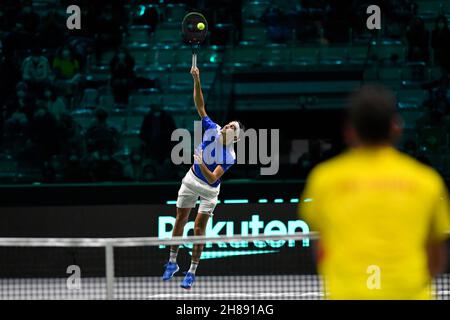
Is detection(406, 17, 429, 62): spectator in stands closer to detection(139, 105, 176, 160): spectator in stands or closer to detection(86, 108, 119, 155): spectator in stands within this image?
detection(139, 105, 176, 160): spectator in stands

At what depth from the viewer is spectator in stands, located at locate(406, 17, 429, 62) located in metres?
15.8

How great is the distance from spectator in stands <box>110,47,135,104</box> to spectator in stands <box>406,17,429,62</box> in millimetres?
4276

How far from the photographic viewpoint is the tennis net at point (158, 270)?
1126 cm

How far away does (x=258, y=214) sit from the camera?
13.4 m

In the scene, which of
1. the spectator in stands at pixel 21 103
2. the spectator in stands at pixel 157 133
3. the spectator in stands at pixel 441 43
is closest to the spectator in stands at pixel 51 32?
the spectator in stands at pixel 21 103

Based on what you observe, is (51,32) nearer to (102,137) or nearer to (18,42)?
(18,42)

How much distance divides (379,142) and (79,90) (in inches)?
481

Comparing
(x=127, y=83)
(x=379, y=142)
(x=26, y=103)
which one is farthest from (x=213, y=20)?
(x=379, y=142)

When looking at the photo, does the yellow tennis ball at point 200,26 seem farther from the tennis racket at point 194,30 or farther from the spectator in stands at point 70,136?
the spectator in stands at point 70,136

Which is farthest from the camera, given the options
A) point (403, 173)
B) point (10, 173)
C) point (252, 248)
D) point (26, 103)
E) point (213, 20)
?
point (213, 20)

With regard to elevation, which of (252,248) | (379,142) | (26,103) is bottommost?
(252,248)

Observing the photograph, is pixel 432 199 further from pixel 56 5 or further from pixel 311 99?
pixel 56 5

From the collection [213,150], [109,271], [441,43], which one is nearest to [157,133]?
[213,150]

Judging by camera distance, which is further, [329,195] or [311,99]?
[311,99]
